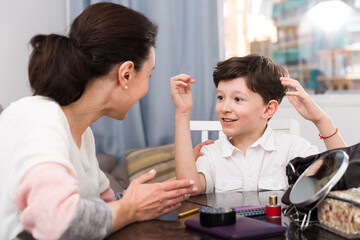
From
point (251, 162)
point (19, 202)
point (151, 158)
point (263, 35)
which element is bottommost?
point (151, 158)

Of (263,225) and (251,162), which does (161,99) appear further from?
(263,225)

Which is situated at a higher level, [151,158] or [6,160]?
[6,160]

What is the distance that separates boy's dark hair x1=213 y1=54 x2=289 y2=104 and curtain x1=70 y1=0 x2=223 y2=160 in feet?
2.94

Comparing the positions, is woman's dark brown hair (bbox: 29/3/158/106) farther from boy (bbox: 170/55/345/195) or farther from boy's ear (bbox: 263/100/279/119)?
boy's ear (bbox: 263/100/279/119)

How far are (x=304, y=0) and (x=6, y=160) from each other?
8.02ft

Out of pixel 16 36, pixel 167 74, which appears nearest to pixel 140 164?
pixel 167 74

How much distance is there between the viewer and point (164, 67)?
2510 millimetres

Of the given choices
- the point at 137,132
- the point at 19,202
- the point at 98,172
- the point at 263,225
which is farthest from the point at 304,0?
the point at 19,202

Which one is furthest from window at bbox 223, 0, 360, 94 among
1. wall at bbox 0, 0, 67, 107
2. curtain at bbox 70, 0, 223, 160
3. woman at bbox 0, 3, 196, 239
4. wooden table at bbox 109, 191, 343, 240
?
wooden table at bbox 109, 191, 343, 240

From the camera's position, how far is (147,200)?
39.4 inches

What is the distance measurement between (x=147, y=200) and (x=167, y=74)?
1.58 meters

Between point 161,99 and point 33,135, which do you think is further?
point 161,99

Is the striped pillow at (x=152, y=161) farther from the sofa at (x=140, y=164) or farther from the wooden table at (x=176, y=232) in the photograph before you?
the wooden table at (x=176, y=232)

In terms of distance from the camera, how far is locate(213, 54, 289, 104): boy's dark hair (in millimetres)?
1582
